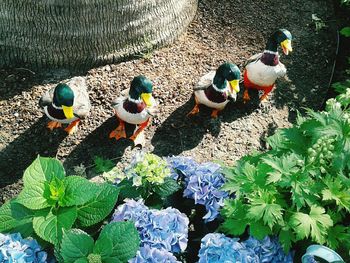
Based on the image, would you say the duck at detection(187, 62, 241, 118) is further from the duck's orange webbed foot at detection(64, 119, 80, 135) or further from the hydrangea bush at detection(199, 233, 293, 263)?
the hydrangea bush at detection(199, 233, 293, 263)

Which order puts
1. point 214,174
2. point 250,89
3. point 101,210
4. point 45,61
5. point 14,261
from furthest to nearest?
point 250,89, point 45,61, point 214,174, point 101,210, point 14,261

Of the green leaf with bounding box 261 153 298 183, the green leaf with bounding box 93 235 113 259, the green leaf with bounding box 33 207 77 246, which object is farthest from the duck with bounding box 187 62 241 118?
the green leaf with bounding box 93 235 113 259

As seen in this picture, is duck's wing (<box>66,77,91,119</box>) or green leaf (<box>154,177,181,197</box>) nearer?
green leaf (<box>154,177,181,197</box>)

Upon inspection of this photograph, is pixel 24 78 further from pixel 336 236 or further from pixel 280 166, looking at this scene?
pixel 336 236

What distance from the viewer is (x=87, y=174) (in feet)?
12.0

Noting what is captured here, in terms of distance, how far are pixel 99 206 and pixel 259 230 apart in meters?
0.68

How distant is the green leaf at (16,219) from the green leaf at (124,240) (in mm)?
398

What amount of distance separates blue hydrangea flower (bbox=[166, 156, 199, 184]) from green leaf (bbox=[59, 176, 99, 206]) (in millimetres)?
397

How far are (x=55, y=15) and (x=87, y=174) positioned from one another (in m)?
1.03

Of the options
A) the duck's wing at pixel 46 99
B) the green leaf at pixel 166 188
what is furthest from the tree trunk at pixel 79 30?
the green leaf at pixel 166 188

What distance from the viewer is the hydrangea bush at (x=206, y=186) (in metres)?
2.54

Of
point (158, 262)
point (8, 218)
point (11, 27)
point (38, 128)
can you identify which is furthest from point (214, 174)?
point (11, 27)

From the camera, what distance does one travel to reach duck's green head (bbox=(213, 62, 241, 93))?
3680 millimetres

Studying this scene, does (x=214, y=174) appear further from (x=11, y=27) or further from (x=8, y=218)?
(x=11, y=27)
